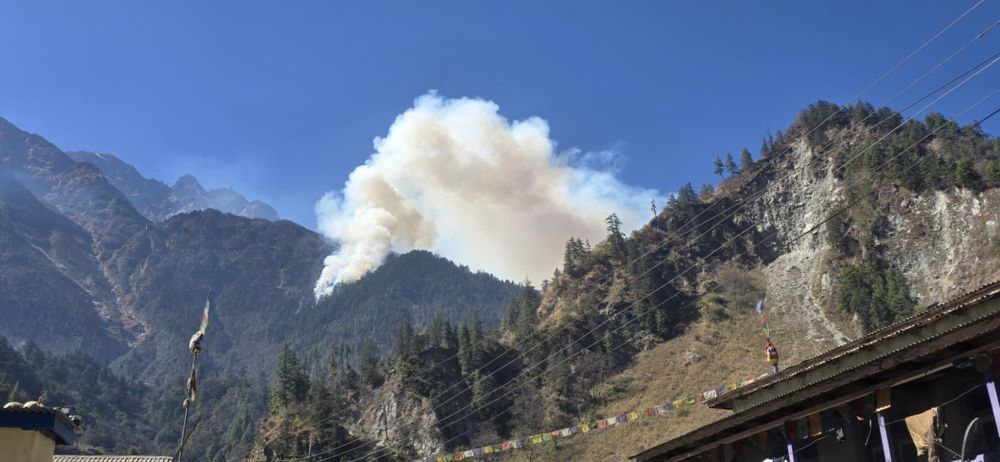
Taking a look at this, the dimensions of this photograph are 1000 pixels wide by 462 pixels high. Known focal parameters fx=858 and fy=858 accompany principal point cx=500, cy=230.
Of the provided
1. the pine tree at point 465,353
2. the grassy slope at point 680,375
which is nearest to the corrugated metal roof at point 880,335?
the grassy slope at point 680,375

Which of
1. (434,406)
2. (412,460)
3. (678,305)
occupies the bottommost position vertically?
(412,460)

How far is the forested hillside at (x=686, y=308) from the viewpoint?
106 m

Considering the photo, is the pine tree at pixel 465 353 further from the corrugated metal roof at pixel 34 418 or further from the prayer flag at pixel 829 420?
the prayer flag at pixel 829 420

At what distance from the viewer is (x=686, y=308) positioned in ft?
425

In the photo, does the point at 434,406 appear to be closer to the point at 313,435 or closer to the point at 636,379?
the point at 313,435

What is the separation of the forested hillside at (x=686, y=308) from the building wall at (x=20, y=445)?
6892 cm

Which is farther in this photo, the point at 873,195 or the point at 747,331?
the point at 873,195

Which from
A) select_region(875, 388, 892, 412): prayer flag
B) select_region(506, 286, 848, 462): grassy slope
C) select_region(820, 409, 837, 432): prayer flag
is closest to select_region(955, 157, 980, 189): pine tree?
select_region(506, 286, 848, 462): grassy slope

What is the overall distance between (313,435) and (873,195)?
8980cm

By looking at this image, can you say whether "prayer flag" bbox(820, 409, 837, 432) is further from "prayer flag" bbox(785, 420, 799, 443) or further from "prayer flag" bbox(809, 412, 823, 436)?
"prayer flag" bbox(785, 420, 799, 443)

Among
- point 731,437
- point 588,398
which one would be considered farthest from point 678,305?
point 731,437

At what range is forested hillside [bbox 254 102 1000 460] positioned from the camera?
10650 centimetres

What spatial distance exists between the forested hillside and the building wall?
68.9 metres

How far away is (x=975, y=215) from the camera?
115 m
